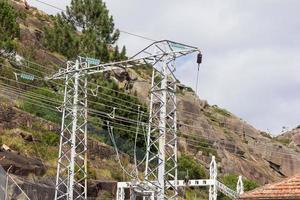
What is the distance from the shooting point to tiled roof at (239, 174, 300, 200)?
68.9ft

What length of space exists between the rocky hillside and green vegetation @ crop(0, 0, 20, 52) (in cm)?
320

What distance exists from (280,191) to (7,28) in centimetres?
4044

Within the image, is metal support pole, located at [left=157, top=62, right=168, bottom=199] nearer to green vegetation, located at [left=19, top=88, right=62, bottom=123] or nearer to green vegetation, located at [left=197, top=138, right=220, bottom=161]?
green vegetation, located at [left=19, top=88, right=62, bottom=123]

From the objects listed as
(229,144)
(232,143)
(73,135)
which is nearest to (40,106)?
(73,135)

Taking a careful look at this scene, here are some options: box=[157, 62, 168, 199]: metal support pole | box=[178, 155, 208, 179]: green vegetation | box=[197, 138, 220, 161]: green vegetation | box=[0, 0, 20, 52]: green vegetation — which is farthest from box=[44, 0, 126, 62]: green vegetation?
box=[157, 62, 168, 199]: metal support pole

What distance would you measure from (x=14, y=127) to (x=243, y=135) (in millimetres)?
46715

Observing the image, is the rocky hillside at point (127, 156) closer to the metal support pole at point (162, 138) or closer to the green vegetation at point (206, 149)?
the green vegetation at point (206, 149)

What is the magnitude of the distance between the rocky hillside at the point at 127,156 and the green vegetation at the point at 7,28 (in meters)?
3.20

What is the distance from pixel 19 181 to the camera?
36312 mm

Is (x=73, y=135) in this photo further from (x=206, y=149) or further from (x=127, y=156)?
(x=206, y=149)

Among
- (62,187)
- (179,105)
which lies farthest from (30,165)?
(179,105)

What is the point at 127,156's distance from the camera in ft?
177

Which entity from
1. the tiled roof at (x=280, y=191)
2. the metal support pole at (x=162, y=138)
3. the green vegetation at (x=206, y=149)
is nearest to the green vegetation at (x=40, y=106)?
the metal support pole at (x=162, y=138)

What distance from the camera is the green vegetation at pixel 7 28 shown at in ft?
179
